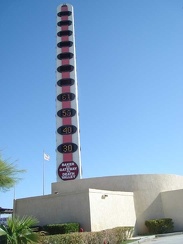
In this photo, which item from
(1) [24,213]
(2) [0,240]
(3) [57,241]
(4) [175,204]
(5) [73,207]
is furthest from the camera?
(4) [175,204]

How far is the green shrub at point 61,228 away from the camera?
78.2 ft

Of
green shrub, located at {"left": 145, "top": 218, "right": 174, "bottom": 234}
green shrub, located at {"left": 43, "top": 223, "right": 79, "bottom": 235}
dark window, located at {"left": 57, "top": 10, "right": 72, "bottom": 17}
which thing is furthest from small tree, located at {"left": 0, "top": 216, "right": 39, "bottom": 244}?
dark window, located at {"left": 57, "top": 10, "right": 72, "bottom": 17}

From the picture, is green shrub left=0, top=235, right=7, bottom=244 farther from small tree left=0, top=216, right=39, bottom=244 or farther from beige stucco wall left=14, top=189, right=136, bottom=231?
beige stucco wall left=14, top=189, right=136, bottom=231

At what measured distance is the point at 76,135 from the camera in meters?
40.8

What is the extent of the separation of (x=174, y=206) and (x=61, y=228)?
13874 mm

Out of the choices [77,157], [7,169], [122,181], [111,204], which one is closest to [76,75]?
[77,157]

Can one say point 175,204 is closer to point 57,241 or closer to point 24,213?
point 24,213

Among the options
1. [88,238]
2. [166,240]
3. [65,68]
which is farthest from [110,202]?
[65,68]

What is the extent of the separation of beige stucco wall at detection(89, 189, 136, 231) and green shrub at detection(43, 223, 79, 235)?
1590 mm

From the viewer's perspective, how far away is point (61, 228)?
23969 millimetres

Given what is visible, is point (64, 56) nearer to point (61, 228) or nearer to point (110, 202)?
point (110, 202)

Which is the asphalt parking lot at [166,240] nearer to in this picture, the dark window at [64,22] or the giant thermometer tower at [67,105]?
the giant thermometer tower at [67,105]

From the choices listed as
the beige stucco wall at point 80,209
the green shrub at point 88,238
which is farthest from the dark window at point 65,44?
the green shrub at point 88,238

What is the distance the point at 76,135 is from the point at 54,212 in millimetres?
15163
